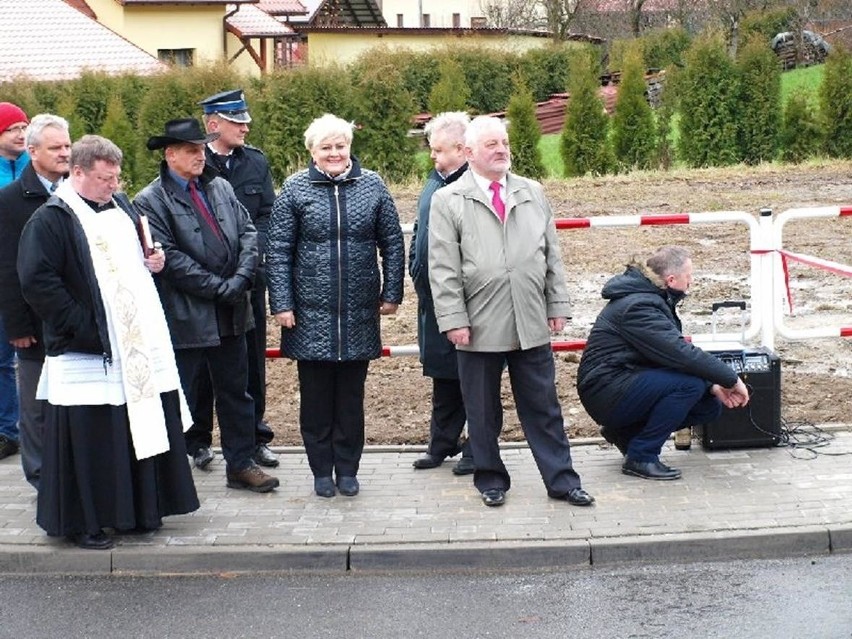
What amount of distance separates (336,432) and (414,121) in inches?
721

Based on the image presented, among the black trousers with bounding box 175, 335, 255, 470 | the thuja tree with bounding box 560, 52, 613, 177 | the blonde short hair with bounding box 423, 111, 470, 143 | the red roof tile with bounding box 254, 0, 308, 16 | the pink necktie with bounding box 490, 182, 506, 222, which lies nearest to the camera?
the pink necktie with bounding box 490, 182, 506, 222

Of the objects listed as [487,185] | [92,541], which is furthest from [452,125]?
[92,541]

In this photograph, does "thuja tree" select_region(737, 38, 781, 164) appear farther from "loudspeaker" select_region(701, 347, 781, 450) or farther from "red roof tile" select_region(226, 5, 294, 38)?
"red roof tile" select_region(226, 5, 294, 38)

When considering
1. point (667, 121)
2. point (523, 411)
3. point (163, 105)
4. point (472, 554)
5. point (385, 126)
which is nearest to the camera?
point (472, 554)

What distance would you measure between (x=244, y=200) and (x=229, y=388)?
115 centimetres

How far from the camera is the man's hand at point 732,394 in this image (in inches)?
300

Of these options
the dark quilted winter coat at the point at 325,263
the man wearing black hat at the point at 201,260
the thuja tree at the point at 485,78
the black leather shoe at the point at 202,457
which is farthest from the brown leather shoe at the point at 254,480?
the thuja tree at the point at 485,78

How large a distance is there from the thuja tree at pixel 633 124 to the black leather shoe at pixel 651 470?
1676cm

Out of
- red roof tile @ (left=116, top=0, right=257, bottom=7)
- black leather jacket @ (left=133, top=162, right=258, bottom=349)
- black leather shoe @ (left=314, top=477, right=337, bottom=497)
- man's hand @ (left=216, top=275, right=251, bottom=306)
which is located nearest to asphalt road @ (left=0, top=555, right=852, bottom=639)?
black leather shoe @ (left=314, top=477, right=337, bottom=497)

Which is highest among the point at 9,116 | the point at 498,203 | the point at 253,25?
the point at 253,25

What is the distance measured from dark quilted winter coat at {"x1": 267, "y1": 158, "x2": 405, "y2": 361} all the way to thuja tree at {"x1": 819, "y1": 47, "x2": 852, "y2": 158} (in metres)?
17.8

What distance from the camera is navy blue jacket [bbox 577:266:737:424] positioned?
7.59m

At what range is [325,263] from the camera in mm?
7402

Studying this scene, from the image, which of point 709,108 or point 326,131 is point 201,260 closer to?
point 326,131
